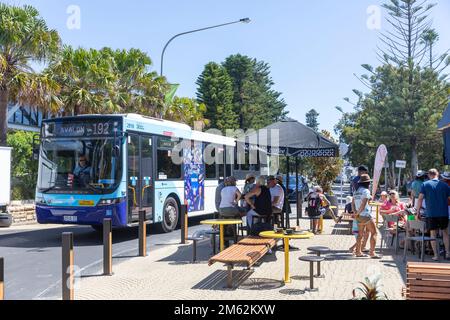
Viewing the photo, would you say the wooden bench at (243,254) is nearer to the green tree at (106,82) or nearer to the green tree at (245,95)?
the green tree at (106,82)

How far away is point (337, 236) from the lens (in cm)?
1364

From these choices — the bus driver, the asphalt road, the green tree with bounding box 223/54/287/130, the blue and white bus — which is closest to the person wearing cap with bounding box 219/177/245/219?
the asphalt road

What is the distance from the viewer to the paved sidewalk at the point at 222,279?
23.1ft

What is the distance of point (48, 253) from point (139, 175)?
10.2 ft

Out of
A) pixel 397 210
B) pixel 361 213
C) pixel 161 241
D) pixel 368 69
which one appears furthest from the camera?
pixel 368 69

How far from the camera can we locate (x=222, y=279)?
8.11 metres

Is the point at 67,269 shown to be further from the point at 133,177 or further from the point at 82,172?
the point at 133,177

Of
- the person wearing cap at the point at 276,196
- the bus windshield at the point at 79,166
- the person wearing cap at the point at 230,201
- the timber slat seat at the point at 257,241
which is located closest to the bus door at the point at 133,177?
the bus windshield at the point at 79,166

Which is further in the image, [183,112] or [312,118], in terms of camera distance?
[312,118]

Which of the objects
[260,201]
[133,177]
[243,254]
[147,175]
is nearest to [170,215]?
[147,175]

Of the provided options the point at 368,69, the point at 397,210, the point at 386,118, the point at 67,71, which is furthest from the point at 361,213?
the point at 368,69

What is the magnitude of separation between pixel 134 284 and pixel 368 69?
41034mm
